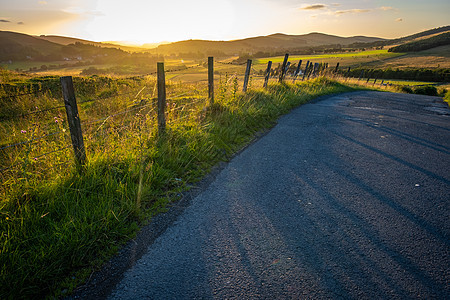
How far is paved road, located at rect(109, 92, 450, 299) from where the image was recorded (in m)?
2.17

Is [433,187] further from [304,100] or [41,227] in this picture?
[304,100]

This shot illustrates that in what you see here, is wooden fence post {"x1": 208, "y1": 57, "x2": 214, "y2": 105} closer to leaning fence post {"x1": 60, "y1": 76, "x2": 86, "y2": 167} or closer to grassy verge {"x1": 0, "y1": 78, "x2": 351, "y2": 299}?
grassy verge {"x1": 0, "y1": 78, "x2": 351, "y2": 299}

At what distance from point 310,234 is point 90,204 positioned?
2.78 meters

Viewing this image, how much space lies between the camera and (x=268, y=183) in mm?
4008

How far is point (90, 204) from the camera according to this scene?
296cm

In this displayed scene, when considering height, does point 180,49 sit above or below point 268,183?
above

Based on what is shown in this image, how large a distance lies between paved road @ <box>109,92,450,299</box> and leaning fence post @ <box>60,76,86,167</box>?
1.87m

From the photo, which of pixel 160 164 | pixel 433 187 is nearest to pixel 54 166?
pixel 160 164

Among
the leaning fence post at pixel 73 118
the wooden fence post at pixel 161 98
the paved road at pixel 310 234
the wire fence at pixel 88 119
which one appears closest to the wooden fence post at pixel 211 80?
the wire fence at pixel 88 119

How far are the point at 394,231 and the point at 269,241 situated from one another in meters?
1.58

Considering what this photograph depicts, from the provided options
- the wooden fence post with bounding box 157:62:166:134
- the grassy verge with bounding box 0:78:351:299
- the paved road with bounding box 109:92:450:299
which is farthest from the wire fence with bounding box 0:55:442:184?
the paved road with bounding box 109:92:450:299

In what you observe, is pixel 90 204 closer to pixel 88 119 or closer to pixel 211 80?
pixel 211 80

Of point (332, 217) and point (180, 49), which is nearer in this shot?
point (332, 217)

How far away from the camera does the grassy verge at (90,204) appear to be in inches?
85.6
